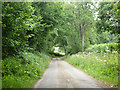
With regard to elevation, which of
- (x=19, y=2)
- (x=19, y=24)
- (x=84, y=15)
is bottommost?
(x=19, y=24)

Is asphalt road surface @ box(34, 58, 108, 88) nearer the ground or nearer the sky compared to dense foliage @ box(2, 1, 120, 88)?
nearer the ground

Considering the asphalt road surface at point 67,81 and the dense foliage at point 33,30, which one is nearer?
the asphalt road surface at point 67,81

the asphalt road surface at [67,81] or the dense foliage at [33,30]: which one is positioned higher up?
the dense foliage at [33,30]

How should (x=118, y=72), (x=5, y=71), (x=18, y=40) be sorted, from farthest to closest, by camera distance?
1. (x=18, y=40)
2. (x=118, y=72)
3. (x=5, y=71)

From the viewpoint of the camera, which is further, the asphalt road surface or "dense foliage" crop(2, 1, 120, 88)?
"dense foliage" crop(2, 1, 120, 88)

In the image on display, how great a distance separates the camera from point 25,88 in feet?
20.3

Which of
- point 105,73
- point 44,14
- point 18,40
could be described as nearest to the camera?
point 18,40

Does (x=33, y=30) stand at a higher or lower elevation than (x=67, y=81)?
higher

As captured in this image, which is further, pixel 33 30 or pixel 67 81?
pixel 33 30

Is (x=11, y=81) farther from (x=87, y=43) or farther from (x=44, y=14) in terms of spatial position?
(x=87, y=43)

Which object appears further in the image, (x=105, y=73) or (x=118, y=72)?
(x=105, y=73)

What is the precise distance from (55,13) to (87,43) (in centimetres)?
1418

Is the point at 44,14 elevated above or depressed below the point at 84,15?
below

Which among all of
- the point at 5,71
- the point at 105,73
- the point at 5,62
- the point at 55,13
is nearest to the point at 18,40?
the point at 5,62
